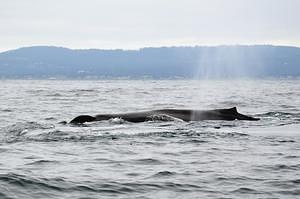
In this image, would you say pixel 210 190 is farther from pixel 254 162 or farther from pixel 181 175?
pixel 254 162

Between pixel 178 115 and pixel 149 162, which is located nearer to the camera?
pixel 149 162

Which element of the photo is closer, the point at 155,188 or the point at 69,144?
the point at 155,188

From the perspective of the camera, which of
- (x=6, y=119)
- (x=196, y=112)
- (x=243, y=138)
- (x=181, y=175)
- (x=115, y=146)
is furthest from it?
(x=6, y=119)

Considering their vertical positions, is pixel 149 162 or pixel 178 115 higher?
pixel 178 115

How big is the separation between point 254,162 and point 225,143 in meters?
2.13

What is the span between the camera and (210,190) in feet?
23.9

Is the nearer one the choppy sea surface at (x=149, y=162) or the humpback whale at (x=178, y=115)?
the choppy sea surface at (x=149, y=162)

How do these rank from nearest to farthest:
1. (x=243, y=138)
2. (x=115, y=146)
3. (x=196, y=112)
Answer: (x=115, y=146) < (x=243, y=138) < (x=196, y=112)

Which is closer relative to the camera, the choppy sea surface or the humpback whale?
the choppy sea surface

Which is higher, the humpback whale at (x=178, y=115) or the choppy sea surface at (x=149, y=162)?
the humpback whale at (x=178, y=115)

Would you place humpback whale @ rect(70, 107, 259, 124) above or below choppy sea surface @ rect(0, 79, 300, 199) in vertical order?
above

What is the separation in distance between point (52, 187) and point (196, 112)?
9.86 m

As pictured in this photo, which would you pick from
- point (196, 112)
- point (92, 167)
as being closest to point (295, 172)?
point (92, 167)

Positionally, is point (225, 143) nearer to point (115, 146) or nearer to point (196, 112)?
point (115, 146)
